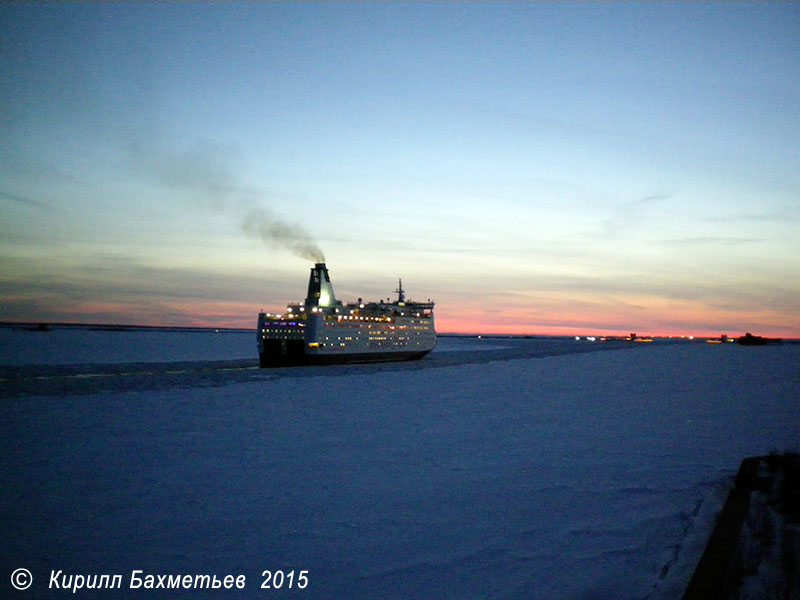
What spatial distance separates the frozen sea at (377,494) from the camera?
7008 millimetres

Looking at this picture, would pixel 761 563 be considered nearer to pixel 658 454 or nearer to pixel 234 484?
pixel 658 454

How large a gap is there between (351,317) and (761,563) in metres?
59.4

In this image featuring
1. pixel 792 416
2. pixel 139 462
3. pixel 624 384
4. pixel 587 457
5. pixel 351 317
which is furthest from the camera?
pixel 351 317

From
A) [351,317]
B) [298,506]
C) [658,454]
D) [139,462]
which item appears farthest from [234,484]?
[351,317]

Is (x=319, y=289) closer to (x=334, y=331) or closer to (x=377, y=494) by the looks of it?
(x=334, y=331)

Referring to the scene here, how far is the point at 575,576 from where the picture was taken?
6805mm

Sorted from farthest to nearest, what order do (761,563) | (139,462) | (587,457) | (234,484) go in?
(587,457)
(139,462)
(234,484)
(761,563)

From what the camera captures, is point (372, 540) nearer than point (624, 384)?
Yes

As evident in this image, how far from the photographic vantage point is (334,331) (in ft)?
200
